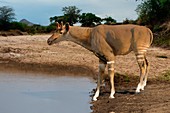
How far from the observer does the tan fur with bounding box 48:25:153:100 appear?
14.4m

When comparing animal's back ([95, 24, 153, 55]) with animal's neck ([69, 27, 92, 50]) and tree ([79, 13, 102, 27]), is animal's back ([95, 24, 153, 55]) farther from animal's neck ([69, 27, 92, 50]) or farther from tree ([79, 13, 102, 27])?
tree ([79, 13, 102, 27])

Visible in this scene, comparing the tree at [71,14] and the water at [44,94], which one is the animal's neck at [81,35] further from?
the tree at [71,14]

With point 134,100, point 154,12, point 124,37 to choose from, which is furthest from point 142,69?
point 154,12

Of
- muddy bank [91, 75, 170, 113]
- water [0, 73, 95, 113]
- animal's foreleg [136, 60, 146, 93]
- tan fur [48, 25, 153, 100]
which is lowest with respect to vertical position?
water [0, 73, 95, 113]

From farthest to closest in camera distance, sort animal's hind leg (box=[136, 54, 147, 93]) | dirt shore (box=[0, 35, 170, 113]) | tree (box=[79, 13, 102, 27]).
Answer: tree (box=[79, 13, 102, 27])
animal's hind leg (box=[136, 54, 147, 93])
dirt shore (box=[0, 35, 170, 113])

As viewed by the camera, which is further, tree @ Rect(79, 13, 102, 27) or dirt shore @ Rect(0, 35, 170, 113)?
tree @ Rect(79, 13, 102, 27)

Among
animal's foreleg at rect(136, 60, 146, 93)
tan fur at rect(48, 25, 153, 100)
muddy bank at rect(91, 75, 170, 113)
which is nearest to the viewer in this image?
muddy bank at rect(91, 75, 170, 113)

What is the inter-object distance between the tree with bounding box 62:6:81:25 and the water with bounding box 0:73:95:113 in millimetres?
42851

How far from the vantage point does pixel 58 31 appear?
14.9 meters

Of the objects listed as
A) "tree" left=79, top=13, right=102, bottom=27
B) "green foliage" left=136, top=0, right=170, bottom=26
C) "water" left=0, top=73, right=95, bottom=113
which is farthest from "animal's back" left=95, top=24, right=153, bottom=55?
"tree" left=79, top=13, right=102, bottom=27

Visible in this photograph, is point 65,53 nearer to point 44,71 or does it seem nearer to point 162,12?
point 44,71

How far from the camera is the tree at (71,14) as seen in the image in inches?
2510

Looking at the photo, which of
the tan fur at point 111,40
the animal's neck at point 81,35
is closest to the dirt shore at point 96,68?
the tan fur at point 111,40

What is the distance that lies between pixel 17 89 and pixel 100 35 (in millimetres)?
4279
